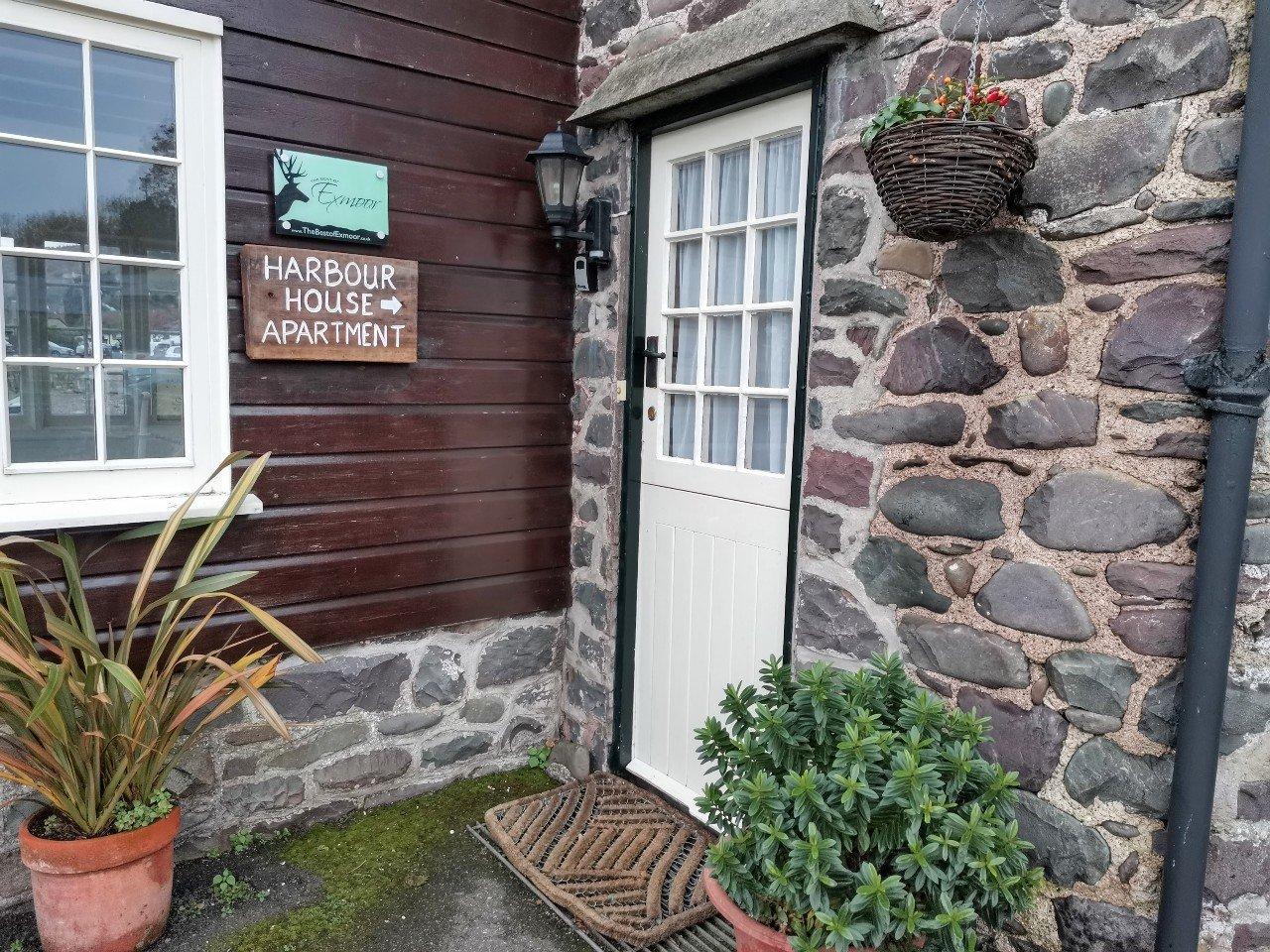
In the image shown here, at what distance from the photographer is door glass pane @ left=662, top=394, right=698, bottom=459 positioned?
2953 millimetres

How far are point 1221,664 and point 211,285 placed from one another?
273 cm

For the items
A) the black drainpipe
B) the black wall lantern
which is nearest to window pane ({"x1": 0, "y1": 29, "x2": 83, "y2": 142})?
the black wall lantern

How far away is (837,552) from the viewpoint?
237 centimetres

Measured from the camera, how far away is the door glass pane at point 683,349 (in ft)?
9.61

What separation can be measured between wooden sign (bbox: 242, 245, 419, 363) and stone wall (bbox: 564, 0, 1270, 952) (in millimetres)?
1413

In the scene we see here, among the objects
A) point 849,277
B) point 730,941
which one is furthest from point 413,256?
point 730,941

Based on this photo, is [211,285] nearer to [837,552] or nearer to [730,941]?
[837,552]

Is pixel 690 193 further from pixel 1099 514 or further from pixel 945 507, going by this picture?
pixel 1099 514

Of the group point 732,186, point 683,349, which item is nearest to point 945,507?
point 683,349

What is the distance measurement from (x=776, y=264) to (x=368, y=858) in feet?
7.35

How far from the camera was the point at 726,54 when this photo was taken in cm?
249

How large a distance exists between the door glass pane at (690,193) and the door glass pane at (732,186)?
0.05 m

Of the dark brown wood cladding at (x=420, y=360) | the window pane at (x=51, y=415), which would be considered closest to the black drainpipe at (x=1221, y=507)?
the dark brown wood cladding at (x=420, y=360)

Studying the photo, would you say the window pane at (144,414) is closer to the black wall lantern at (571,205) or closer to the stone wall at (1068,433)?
the black wall lantern at (571,205)
